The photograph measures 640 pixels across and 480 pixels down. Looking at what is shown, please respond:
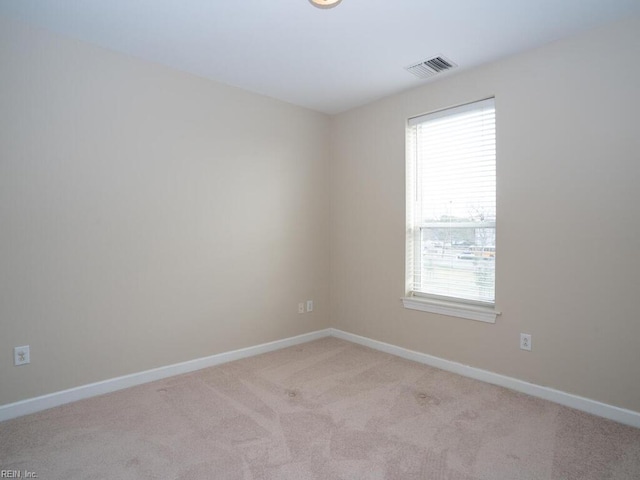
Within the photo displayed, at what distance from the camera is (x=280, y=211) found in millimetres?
3826

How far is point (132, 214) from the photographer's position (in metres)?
2.85

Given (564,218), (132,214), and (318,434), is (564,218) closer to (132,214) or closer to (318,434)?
(318,434)

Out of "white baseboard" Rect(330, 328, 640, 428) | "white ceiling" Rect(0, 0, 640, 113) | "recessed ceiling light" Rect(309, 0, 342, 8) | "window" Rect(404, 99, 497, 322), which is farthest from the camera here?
"window" Rect(404, 99, 497, 322)

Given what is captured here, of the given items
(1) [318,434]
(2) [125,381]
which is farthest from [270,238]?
(1) [318,434]

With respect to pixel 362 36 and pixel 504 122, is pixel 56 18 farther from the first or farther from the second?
pixel 504 122

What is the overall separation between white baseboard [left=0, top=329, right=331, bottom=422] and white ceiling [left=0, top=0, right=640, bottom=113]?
2.52 m

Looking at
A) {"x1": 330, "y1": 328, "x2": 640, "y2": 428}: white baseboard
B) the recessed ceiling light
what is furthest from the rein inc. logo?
the recessed ceiling light

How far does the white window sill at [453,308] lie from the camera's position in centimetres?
295

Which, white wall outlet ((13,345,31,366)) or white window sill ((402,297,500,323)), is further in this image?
white window sill ((402,297,500,323))

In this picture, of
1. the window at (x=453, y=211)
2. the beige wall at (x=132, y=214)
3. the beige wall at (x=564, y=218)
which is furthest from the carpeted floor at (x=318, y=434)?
the window at (x=453, y=211)

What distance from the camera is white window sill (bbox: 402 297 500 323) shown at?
2.95 metres

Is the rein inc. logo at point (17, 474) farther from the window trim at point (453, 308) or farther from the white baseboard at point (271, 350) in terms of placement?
the window trim at point (453, 308)

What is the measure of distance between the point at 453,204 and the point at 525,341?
4.08 feet

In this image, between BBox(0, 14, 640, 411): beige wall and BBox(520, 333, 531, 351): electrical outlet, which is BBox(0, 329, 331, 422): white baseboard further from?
BBox(520, 333, 531, 351): electrical outlet
